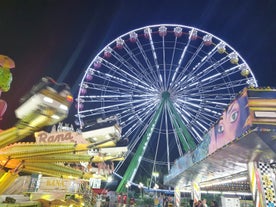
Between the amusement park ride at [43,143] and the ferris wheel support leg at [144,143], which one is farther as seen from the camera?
the ferris wheel support leg at [144,143]

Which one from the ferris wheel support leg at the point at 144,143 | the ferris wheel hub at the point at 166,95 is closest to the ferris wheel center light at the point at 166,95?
the ferris wheel hub at the point at 166,95

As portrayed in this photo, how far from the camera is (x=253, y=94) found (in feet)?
18.7

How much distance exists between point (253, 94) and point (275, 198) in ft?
11.1

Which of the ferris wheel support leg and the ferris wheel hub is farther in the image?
the ferris wheel hub

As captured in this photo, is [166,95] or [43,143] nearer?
[43,143]

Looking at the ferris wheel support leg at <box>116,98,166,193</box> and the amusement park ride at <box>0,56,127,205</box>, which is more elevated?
the ferris wheel support leg at <box>116,98,166,193</box>

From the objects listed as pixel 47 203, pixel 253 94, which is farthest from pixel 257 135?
pixel 47 203

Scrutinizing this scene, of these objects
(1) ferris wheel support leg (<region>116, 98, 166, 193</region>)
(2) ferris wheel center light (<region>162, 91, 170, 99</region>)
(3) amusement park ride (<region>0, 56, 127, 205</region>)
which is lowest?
(3) amusement park ride (<region>0, 56, 127, 205</region>)

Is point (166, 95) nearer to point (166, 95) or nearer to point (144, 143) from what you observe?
point (166, 95)

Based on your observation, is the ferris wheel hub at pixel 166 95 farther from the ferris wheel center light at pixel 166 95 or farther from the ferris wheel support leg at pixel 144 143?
the ferris wheel support leg at pixel 144 143

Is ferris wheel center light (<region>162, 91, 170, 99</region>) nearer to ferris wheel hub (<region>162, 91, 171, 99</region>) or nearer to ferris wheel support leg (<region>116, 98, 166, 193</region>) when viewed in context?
ferris wheel hub (<region>162, 91, 171, 99</region>)

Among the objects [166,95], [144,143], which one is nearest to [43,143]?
[144,143]

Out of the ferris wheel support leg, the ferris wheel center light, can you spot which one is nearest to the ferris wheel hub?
the ferris wheel center light

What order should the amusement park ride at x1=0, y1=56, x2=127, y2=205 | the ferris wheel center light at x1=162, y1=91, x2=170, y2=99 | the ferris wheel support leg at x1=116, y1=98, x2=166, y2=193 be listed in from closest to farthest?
1. the amusement park ride at x1=0, y1=56, x2=127, y2=205
2. the ferris wheel support leg at x1=116, y1=98, x2=166, y2=193
3. the ferris wheel center light at x1=162, y1=91, x2=170, y2=99
